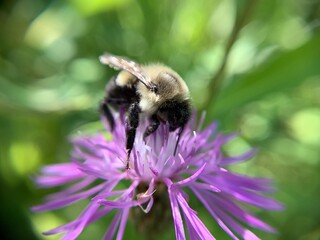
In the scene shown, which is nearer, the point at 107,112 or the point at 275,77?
the point at 107,112

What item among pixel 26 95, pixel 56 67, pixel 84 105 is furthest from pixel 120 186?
pixel 56 67

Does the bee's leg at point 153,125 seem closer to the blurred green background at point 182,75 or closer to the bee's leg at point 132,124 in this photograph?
the bee's leg at point 132,124

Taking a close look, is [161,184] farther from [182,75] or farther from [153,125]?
[182,75]

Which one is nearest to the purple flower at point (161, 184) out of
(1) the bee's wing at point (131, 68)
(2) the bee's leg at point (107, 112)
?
(2) the bee's leg at point (107, 112)

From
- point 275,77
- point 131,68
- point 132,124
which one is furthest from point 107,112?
point 275,77

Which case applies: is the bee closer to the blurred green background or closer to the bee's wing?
the bee's wing

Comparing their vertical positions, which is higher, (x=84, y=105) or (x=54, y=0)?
(x=54, y=0)

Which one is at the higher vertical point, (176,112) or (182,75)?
(182,75)

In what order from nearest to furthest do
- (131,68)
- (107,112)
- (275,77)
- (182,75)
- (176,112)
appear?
(131,68) < (176,112) < (107,112) < (275,77) < (182,75)

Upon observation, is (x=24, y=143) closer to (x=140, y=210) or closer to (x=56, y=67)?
(x=56, y=67)
